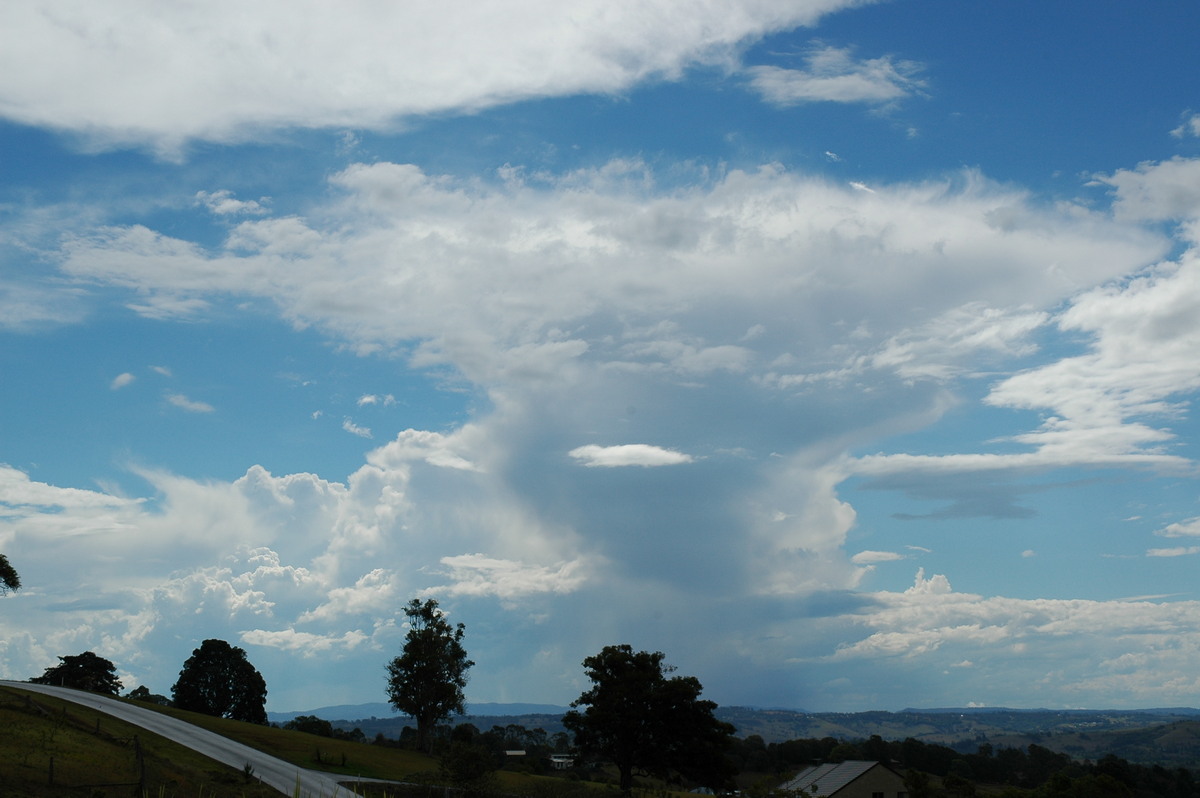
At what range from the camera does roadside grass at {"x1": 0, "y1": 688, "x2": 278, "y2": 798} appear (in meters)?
31.6

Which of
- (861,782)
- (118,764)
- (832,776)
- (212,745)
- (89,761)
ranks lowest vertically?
(861,782)

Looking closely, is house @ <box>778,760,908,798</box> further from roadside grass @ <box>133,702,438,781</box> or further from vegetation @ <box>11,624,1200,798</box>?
roadside grass @ <box>133,702,438,781</box>

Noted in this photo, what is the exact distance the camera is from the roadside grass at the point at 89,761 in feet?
104

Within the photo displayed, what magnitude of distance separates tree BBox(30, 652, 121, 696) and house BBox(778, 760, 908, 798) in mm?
73492

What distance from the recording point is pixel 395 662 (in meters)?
92.6

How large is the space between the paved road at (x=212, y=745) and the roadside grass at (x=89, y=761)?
2.27 metres

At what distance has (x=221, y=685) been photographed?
4043 inches

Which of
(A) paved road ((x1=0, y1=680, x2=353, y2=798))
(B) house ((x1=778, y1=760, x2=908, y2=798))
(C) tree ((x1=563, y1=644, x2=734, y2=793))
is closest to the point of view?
(A) paved road ((x1=0, y1=680, x2=353, y2=798))

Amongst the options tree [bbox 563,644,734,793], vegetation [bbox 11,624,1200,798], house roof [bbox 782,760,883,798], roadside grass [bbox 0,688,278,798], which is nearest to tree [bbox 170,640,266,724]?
vegetation [bbox 11,624,1200,798]

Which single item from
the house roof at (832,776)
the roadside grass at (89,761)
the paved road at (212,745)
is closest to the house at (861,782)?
the house roof at (832,776)

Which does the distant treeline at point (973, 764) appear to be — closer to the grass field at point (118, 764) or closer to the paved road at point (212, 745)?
the paved road at point (212, 745)

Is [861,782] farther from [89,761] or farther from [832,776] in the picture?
[89,761]

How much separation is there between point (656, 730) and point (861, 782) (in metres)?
20.4

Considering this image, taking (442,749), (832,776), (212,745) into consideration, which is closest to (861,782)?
(832,776)
